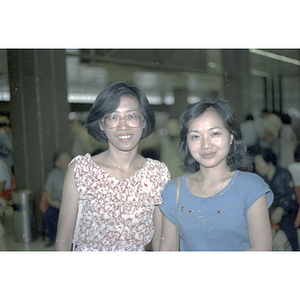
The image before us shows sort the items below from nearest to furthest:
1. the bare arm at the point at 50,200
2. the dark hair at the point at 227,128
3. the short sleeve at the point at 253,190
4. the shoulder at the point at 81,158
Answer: the short sleeve at the point at 253,190
the dark hair at the point at 227,128
the shoulder at the point at 81,158
the bare arm at the point at 50,200

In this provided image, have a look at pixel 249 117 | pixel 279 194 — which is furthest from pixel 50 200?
pixel 279 194

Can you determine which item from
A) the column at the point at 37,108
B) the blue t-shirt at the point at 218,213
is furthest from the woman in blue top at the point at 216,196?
the column at the point at 37,108

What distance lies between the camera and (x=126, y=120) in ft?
6.79

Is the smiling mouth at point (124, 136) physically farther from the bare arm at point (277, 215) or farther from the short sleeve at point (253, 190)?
the bare arm at point (277, 215)

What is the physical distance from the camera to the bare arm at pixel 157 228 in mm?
2150

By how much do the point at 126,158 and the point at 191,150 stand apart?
0.47m

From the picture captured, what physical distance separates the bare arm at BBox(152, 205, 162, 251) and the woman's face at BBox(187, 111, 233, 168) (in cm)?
48

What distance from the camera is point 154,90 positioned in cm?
216

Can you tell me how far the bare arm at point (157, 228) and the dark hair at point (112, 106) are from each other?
0.56 m

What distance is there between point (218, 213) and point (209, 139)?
502 millimetres

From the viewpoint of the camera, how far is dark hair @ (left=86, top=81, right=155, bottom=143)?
6.84 feet

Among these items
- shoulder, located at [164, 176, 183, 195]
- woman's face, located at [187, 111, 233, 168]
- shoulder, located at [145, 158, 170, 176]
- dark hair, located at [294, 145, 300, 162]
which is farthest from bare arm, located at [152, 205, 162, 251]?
dark hair, located at [294, 145, 300, 162]

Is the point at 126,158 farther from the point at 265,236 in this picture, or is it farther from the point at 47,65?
the point at 265,236

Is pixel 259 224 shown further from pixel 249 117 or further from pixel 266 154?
pixel 249 117
